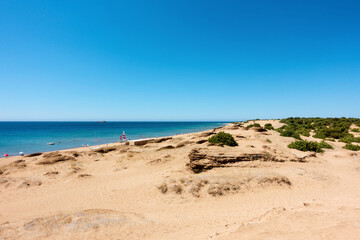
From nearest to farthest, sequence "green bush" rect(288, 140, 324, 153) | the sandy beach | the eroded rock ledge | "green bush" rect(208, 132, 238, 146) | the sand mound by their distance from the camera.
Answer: the sandy beach < the sand mound < the eroded rock ledge < "green bush" rect(208, 132, 238, 146) < "green bush" rect(288, 140, 324, 153)

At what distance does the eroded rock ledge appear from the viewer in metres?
12.0

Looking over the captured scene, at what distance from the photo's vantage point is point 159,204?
9.19 meters

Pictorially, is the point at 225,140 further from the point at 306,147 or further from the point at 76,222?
the point at 76,222

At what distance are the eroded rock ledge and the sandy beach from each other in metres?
0.07

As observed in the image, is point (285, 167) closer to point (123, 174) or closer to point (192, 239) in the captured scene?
point (192, 239)

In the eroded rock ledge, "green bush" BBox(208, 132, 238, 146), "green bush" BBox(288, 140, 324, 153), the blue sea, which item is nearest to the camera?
the eroded rock ledge

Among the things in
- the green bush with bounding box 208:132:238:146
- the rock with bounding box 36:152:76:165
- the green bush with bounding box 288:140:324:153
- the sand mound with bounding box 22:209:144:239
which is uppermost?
the green bush with bounding box 208:132:238:146

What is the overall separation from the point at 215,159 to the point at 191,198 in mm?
3769

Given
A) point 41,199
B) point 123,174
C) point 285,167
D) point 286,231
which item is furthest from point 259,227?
point 41,199

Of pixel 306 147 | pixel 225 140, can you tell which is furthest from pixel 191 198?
pixel 306 147

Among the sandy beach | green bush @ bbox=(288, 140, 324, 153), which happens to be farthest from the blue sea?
green bush @ bbox=(288, 140, 324, 153)

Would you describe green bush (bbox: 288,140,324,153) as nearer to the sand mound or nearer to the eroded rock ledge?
the eroded rock ledge

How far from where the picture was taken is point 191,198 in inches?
371

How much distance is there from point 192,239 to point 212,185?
4507 mm
